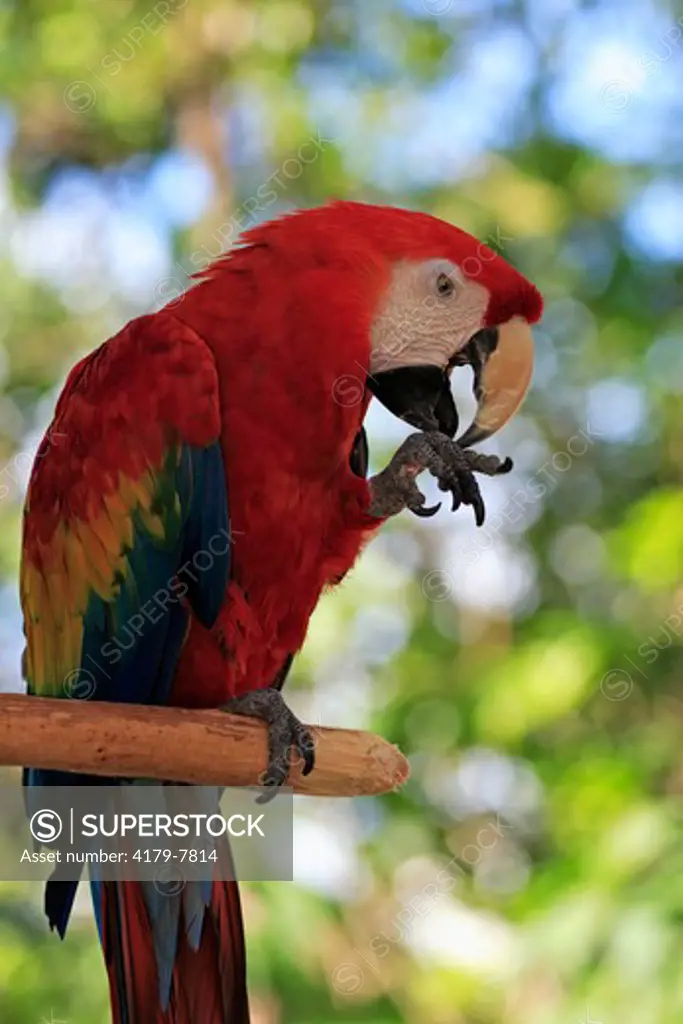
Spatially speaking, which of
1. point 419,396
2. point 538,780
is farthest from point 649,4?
point 419,396

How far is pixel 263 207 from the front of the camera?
10.3 feet

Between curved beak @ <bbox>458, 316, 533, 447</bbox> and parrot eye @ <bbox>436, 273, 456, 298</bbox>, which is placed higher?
parrot eye @ <bbox>436, 273, 456, 298</bbox>

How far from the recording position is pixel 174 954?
1354mm

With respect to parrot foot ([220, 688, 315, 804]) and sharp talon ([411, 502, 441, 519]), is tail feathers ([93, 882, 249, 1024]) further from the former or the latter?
sharp talon ([411, 502, 441, 519])

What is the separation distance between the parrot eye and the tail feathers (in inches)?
29.0

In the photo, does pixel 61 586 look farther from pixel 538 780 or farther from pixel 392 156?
pixel 392 156

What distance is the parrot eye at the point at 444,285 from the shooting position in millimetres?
1415

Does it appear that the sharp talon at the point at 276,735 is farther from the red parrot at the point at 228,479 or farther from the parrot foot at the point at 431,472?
the parrot foot at the point at 431,472

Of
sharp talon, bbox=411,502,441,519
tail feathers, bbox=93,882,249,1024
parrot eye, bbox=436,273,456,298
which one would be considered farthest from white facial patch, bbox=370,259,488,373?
tail feathers, bbox=93,882,249,1024

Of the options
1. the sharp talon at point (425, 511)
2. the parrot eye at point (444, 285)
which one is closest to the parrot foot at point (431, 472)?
the sharp talon at point (425, 511)

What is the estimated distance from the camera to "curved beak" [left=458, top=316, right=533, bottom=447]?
1476 mm

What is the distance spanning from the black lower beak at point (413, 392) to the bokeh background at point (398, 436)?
1.19 metres

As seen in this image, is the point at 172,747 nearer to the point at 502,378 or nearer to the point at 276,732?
the point at 276,732

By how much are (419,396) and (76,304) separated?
1886 mm
